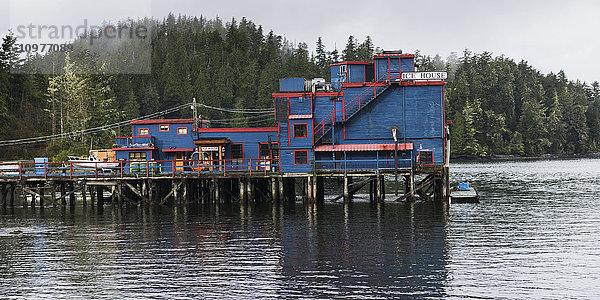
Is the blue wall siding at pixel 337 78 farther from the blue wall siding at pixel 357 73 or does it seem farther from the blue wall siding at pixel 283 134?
the blue wall siding at pixel 283 134

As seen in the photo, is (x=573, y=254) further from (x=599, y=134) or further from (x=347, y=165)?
(x=599, y=134)

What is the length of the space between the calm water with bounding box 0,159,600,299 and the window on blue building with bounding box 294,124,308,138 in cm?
607

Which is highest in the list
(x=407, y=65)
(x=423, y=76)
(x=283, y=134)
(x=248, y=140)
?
(x=407, y=65)

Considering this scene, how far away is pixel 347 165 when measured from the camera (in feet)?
179

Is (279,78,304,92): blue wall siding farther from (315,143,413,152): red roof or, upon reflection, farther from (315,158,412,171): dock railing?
(315,158,412,171): dock railing

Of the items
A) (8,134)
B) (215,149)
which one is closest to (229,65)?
(8,134)

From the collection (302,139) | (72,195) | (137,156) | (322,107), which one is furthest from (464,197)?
(72,195)

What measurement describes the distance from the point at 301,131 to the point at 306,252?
71.9 ft

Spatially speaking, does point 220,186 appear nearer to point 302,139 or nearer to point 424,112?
point 302,139

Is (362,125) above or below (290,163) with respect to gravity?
above

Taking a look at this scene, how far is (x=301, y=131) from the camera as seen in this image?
54.8 m

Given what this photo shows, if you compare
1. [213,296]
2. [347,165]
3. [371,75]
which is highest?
[371,75]

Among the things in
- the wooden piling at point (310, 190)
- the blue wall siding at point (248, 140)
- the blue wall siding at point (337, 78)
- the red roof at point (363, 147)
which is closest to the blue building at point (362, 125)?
the red roof at point (363, 147)

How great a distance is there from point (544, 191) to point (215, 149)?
3772 cm
